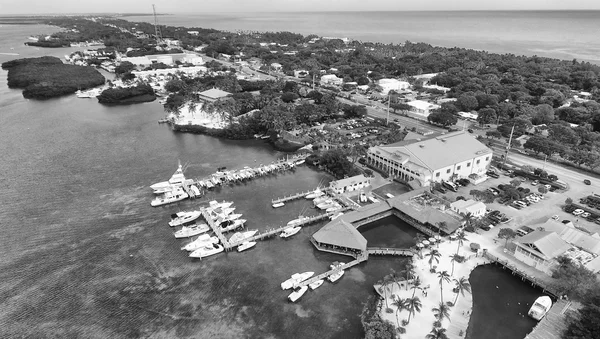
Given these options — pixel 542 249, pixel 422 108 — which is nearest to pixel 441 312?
pixel 542 249

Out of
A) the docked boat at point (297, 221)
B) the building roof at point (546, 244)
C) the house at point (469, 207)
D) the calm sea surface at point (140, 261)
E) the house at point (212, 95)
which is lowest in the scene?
the calm sea surface at point (140, 261)

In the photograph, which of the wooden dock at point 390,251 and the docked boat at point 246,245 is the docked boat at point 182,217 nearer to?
the docked boat at point 246,245

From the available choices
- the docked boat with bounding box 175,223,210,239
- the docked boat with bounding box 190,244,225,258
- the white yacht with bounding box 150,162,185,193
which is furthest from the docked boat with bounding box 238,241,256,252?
the white yacht with bounding box 150,162,185,193

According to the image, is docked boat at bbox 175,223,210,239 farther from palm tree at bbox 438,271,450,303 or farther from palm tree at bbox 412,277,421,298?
palm tree at bbox 438,271,450,303

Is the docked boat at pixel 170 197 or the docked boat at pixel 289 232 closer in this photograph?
the docked boat at pixel 289 232

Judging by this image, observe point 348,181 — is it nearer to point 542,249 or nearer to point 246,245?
point 246,245

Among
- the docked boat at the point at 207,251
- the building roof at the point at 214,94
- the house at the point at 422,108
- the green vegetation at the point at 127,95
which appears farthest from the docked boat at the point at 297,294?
the green vegetation at the point at 127,95
